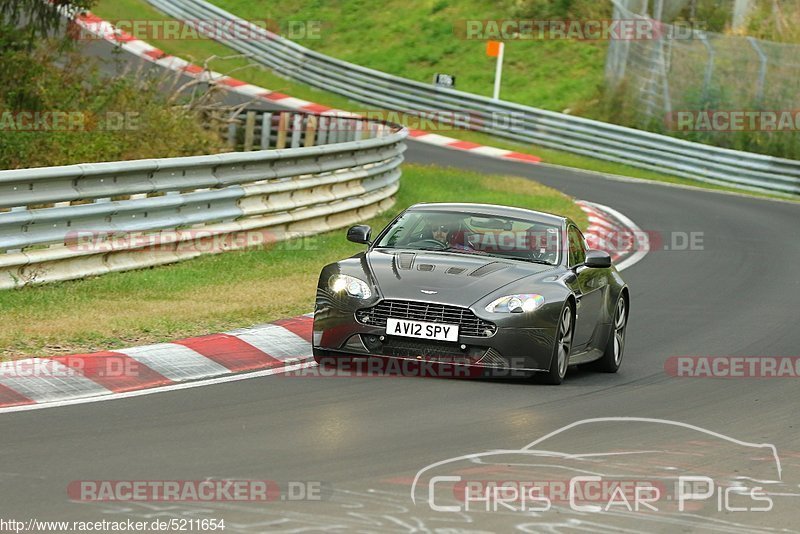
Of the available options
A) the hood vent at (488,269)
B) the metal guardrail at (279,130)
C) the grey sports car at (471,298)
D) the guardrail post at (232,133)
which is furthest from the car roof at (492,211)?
the guardrail post at (232,133)

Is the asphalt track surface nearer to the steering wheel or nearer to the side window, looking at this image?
the side window

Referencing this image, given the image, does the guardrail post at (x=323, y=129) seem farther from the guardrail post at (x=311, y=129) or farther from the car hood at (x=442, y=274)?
the car hood at (x=442, y=274)

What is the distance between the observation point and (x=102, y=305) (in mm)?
12531

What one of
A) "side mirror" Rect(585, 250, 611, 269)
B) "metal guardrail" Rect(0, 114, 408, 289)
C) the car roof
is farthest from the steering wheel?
"metal guardrail" Rect(0, 114, 408, 289)

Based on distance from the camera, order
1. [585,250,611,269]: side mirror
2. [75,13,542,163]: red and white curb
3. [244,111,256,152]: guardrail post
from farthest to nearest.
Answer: [75,13,542,163]: red and white curb → [244,111,256,152]: guardrail post → [585,250,611,269]: side mirror

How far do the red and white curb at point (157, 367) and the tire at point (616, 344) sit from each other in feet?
7.70

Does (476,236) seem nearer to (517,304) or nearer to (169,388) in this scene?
(517,304)

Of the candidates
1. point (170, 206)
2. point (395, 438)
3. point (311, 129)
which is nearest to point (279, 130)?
point (311, 129)

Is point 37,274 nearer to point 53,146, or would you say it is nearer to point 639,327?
point 639,327

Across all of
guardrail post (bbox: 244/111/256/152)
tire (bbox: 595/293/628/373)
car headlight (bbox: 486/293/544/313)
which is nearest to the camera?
car headlight (bbox: 486/293/544/313)

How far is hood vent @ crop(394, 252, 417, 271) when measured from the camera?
11.1 metres

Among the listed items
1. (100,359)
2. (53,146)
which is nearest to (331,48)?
(53,146)

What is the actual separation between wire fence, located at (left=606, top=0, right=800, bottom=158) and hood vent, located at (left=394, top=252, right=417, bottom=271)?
25532mm

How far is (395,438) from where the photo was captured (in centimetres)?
855
